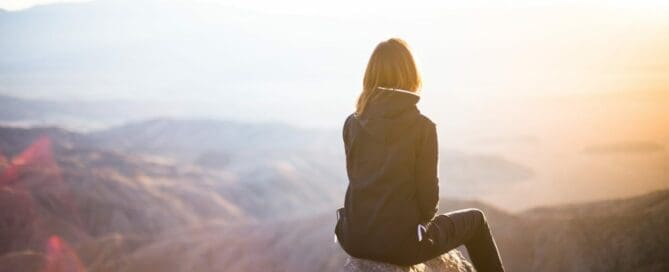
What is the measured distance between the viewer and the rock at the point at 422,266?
432cm

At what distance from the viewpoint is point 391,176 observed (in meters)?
3.65

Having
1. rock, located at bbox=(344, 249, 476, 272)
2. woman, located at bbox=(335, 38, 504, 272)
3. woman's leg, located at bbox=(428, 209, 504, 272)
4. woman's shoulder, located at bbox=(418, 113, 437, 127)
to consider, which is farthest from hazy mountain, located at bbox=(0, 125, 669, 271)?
woman's shoulder, located at bbox=(418, 113, 437, 127)

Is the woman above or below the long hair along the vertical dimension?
below

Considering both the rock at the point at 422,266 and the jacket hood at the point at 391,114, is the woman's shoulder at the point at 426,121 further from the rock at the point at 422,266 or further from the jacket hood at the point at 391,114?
the rock at the point at 422,266

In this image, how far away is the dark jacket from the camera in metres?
3.62

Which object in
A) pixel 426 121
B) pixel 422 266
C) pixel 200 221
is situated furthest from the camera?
pixel 200 221

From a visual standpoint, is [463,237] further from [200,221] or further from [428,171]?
[200,221]

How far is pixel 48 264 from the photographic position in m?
36.9

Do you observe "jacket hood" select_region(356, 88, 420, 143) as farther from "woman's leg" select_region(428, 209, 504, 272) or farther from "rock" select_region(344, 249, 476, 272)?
"rock" select_region(344, 249, 476, 272)

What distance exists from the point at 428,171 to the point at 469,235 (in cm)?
86

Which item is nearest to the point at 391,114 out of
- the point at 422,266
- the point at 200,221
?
the point at 422,266

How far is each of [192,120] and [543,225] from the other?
156175 millimetres

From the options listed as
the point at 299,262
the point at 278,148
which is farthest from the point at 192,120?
the point at 299,262

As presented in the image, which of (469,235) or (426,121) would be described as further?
(469,235)
